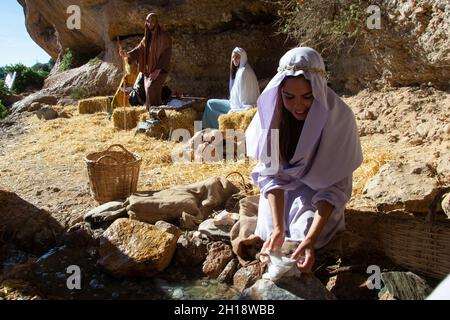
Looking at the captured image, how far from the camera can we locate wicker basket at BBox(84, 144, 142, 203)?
4238 mm

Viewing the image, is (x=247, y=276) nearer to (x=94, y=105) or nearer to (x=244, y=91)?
(x=244, y=91)

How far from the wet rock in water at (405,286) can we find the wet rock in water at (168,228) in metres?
1.55

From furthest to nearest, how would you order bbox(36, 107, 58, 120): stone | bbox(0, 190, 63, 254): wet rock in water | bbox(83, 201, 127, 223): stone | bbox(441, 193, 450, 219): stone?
bbox(36, 107, 58, 120): stone → bbox(83, 201, 127, 223): stone → bbox(0, 190, 63, 254): wet rock in water → bbox(441, 193, 450, 219): stone

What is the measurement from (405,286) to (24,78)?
814 inches

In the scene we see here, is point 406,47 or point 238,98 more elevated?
point 406,47

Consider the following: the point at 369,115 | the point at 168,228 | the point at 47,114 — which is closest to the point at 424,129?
the point at 369,115

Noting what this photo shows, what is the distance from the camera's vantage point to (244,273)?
3.01m

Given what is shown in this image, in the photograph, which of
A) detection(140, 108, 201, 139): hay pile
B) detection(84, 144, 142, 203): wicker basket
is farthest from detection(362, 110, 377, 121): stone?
detection(84, 144, 142, 203): wicker basket

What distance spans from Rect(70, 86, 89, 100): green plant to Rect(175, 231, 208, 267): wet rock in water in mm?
11279

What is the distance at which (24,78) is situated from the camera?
Answer: 20.2 meters

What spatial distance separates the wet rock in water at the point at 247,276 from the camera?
2.94 meters

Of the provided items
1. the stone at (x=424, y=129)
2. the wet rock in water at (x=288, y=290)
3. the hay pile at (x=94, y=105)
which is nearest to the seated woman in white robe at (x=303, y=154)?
the wet rock in water at (x=288, y=290)

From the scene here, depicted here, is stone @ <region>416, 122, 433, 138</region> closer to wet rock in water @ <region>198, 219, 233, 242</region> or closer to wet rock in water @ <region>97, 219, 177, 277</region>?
wet rock in water @ <region>198, 219, 233, 242</region>

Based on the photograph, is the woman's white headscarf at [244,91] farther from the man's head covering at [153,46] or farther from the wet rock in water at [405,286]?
the wet rock in water at [405,286]
